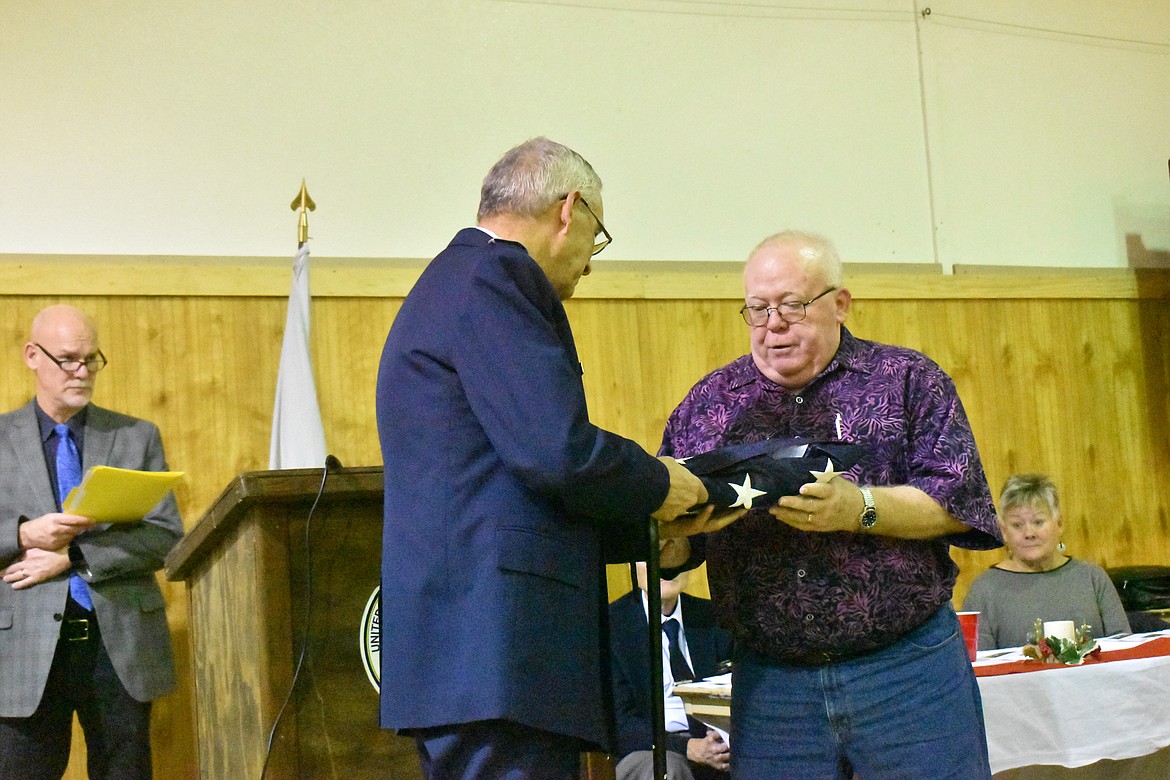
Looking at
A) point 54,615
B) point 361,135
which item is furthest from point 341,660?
point 361,135

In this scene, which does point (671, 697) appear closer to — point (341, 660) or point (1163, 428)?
point (341, 660)

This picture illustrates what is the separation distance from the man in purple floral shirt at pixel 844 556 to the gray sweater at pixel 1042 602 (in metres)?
2.13

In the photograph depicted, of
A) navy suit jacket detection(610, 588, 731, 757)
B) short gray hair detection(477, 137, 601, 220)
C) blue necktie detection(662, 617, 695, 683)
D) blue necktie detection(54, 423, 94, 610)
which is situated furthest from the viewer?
blue necktie detection(662, 617, 695, 683)

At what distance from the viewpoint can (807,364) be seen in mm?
2262

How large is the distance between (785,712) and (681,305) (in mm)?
3225

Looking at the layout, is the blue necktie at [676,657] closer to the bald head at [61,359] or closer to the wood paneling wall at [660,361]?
the wood paneling wall at [660,361]

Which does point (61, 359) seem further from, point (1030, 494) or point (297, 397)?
point (1030, 494)

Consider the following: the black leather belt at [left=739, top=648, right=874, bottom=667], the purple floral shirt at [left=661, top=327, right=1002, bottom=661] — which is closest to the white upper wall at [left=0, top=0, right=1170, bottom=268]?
the purple floral shirt at [left=661, top=327, right=1002, bottom=661]

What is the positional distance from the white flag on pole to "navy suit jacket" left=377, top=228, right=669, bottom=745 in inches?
90.7

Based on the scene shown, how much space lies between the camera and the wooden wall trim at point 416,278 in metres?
4.34

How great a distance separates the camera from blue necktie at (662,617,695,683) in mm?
3812

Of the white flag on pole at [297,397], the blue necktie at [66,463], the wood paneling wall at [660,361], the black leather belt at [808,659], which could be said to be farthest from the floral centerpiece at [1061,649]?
the blue necktie at [66,463]

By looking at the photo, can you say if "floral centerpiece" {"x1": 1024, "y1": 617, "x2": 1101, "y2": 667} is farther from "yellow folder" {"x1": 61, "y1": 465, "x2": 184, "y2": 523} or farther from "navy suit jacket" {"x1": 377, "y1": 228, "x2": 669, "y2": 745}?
"yellow folder" {"x1": 61, "y1": 465, "x2": 184, "y2": 523}

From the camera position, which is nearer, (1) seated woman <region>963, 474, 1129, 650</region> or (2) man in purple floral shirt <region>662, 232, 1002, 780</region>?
(2) man in purple floral shirt <region>662, 232, 1002, 780</region>
